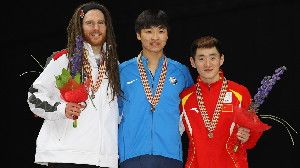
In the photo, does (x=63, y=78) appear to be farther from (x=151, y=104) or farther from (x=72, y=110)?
(x=151, y=104)

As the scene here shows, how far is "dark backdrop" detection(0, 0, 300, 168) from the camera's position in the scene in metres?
4.52

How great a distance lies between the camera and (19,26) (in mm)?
5363

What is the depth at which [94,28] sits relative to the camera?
3250 mm

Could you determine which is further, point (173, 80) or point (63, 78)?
point (173, 80)

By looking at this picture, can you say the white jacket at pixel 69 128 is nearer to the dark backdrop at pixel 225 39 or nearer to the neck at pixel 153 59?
the neck at pixel 153 59

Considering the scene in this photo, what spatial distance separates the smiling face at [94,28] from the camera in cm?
325

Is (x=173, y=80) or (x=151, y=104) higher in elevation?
(x=173, y=80)

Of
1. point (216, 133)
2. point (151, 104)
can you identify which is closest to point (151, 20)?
point (151, 104)

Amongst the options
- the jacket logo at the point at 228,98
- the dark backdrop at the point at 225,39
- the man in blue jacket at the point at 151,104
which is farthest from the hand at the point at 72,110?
the dark backdrop at the point at 225,39

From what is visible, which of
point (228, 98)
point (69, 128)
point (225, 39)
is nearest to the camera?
point (69, 128)

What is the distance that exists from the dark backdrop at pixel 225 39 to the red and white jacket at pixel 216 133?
1.25 metres

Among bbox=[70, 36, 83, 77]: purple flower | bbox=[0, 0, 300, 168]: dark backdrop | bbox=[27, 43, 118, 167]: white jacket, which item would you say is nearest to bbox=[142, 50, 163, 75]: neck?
bbox=[27, 43, 118, 167]: white jacket

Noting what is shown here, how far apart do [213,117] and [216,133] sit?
9 cm

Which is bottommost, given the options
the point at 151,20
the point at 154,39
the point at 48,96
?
the point at 48,96
